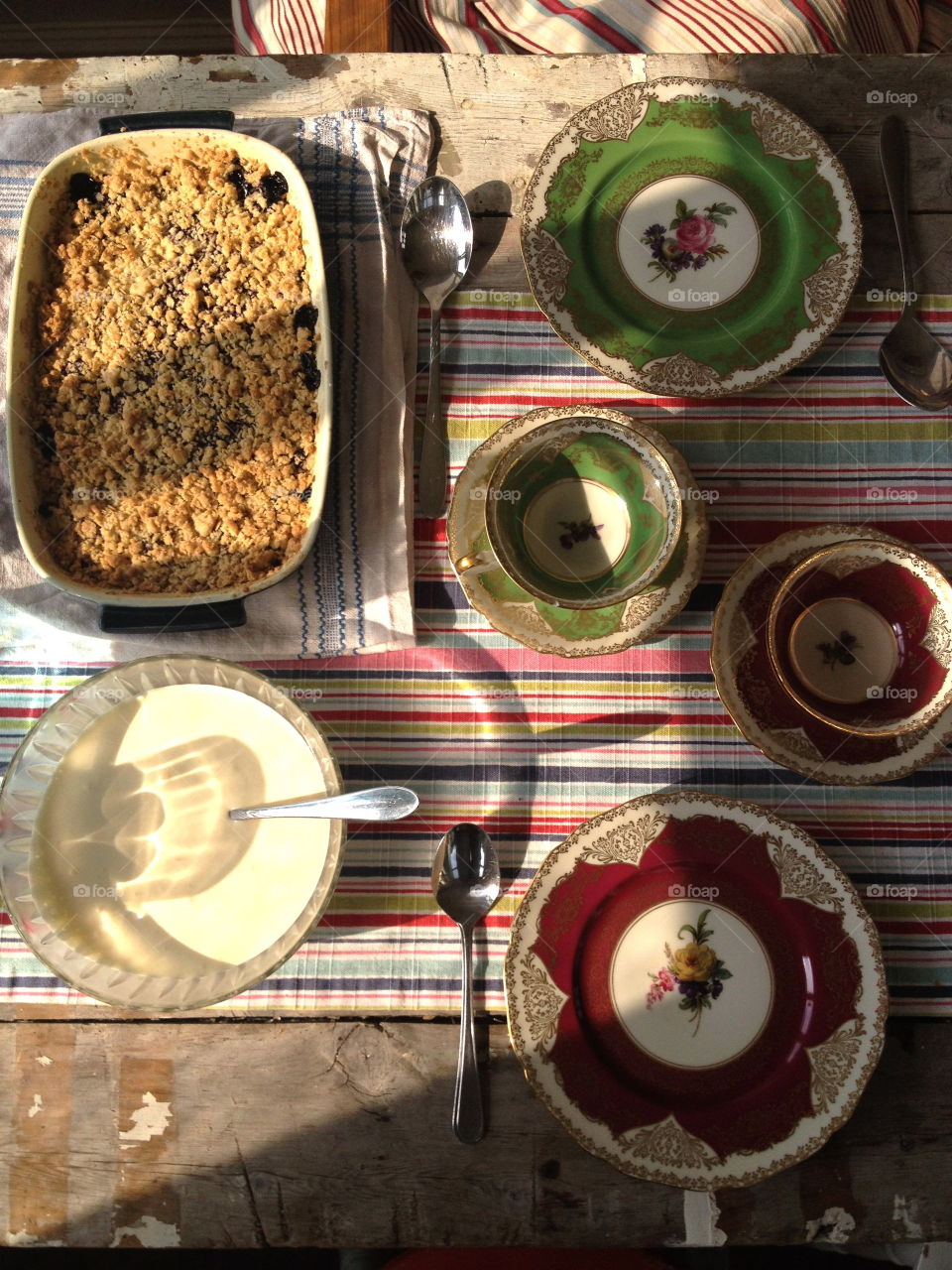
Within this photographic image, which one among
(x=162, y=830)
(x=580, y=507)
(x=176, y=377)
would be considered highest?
(x=176, y=377)

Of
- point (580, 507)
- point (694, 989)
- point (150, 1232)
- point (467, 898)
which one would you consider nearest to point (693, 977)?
point (694, 989)

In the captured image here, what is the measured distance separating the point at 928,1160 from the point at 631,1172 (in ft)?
1.03

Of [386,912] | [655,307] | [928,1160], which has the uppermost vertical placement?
[655,307]

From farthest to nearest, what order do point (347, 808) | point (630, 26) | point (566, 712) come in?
point (630, 26)
point (566, 712)
point (347, 808)

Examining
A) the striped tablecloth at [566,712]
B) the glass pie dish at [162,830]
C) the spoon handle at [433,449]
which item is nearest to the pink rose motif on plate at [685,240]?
the striped tablecloth at [566,712]

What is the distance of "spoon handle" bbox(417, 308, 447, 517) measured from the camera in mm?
1030

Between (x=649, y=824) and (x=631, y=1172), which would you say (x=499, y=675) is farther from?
(x=631, y=1172)

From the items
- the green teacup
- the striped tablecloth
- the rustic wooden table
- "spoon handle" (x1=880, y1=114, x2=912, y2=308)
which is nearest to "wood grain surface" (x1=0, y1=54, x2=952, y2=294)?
"spoon handle" (x1=880, y1=114, x2=912, y2=308)

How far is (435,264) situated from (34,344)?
439 mm

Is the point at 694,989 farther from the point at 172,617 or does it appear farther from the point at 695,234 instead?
the point at 695,234

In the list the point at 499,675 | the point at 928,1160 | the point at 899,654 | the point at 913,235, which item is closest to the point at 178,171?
the point at 499,675

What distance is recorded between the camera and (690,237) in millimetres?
1033

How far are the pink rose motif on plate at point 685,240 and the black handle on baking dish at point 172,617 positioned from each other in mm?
574

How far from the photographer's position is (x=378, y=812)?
92 cm
